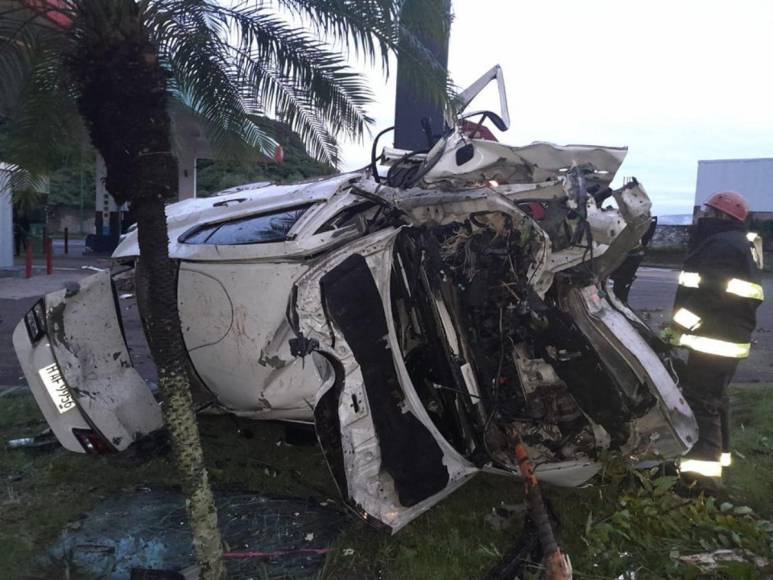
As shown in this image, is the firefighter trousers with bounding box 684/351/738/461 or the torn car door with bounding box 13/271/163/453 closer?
the torn car door with bounding box 13/271/163/453

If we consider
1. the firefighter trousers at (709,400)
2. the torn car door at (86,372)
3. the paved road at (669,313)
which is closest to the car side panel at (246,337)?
the torn car door at (86,372)

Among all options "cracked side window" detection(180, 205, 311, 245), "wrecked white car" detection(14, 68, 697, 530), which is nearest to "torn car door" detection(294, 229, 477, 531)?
"wrecked white car" detection(14, 68, 697, 530)

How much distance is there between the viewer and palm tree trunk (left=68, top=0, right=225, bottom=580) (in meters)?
3.10

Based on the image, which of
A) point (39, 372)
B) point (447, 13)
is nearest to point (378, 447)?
point (39, 372)

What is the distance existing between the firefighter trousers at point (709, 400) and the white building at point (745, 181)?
26.9 m

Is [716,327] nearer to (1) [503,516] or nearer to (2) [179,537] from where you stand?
(1) [503,516]

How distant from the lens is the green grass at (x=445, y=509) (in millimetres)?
3402

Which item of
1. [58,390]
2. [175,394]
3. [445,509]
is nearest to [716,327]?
[445,509]

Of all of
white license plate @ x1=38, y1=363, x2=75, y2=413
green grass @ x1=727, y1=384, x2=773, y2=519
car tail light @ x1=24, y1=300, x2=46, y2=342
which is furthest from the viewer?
green grass @ x1=727, y1=384, x2=773, y2=519

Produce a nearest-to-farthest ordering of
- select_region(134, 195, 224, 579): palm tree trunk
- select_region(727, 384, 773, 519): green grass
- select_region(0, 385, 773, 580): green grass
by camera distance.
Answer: select_region(134, 195, 224, 579): palm tree trunk, select_region(0, 385, 773, 580): green grass, select_region(727, 384, 773, 519): green grass

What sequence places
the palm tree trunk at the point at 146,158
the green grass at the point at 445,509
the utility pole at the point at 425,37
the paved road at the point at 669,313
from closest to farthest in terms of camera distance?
the palm tree trunk at the point at 146,158 → the green grass at the point at 445,509 → the utility pole at the point at 425,37 → the paved road at the point at 669,313

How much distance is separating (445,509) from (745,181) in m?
30.6

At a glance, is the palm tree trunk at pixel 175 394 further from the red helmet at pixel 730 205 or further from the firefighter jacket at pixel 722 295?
the red helmet at pixel 730 205

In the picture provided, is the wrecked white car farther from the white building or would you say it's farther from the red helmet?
the white building
